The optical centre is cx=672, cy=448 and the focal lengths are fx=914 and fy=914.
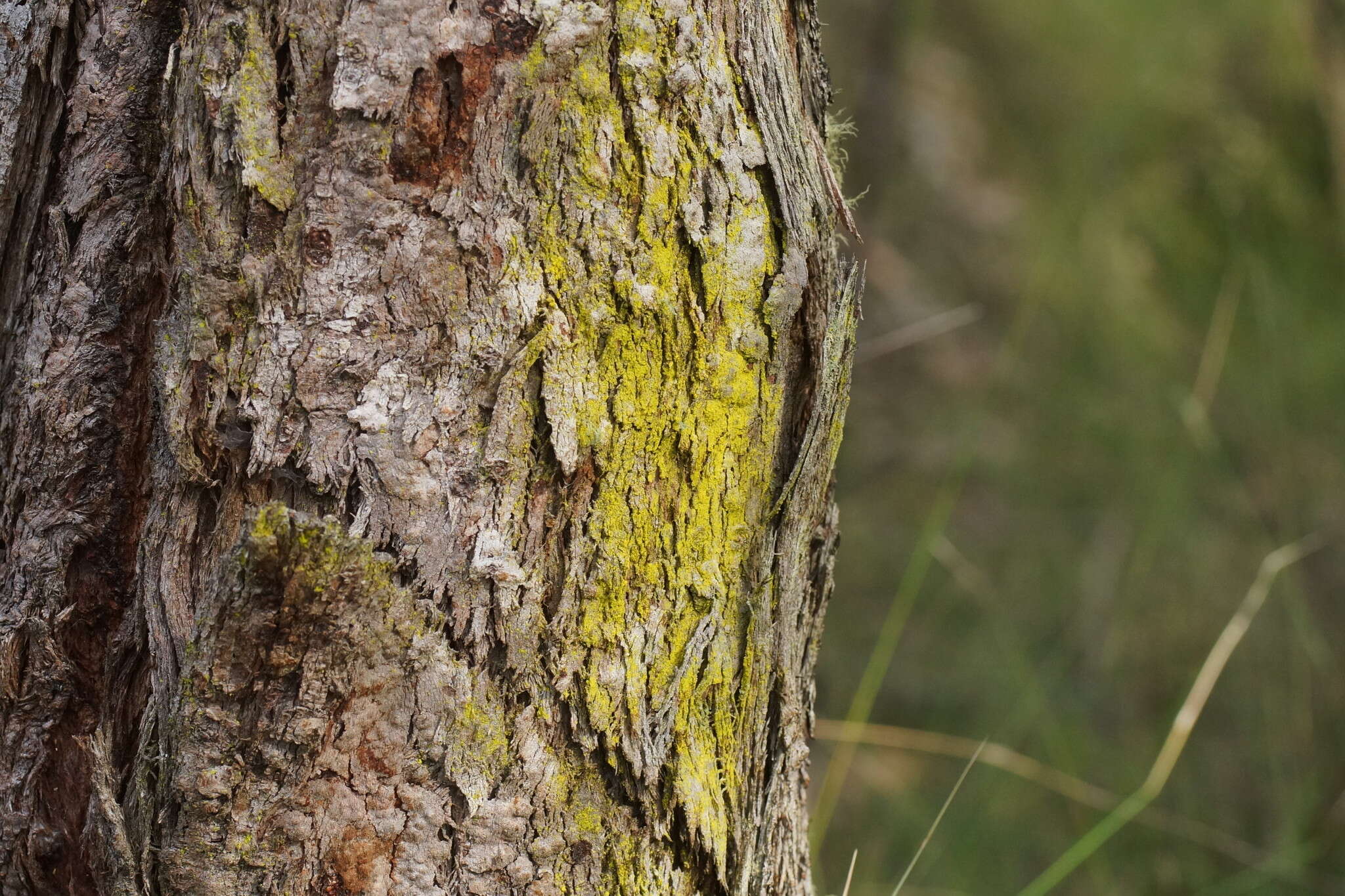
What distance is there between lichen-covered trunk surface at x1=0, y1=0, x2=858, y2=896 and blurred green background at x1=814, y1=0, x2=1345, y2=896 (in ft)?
4.90

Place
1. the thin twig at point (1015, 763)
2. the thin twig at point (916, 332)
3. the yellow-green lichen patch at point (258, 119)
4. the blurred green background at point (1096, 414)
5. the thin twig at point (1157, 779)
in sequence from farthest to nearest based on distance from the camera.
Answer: the blurred green background at point (1096, 414) < the thin twig at point (916, 332) < the thin twig at point (1015, 763) < the thin twig at point (1157, 779) < the yellow-green lichen patch at point (258, 119)

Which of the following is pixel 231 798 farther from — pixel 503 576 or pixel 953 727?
pixel 953 727

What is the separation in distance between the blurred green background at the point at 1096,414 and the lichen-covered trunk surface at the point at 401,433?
4.90 feet

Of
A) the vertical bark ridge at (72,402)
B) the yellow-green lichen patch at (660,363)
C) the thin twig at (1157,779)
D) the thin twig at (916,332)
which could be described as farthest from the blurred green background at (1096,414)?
the vertical bark ridge at (72,402)

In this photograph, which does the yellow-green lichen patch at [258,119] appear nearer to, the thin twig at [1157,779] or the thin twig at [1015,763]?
the thin twig at [1015,763]

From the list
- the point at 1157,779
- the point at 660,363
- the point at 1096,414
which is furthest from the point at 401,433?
the point at 1096,414

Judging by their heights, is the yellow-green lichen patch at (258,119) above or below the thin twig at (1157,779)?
above

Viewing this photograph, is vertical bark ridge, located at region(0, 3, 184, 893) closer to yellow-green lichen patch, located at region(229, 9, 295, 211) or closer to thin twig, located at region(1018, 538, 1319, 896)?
yellow-green lichen patch, located at region(229, 9, 295, 211)

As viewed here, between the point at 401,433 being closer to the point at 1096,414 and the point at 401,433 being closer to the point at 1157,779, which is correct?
the point at 1157,779

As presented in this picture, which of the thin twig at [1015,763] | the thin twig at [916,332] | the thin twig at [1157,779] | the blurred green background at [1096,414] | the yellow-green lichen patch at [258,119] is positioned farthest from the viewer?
the blurred green background at [1096,414]

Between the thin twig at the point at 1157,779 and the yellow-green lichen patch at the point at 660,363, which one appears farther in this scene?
the thin twig at the point at 1157,779

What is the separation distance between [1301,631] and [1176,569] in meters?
1.04

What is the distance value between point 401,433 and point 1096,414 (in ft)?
7.56

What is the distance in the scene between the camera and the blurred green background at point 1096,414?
6.97 ft
